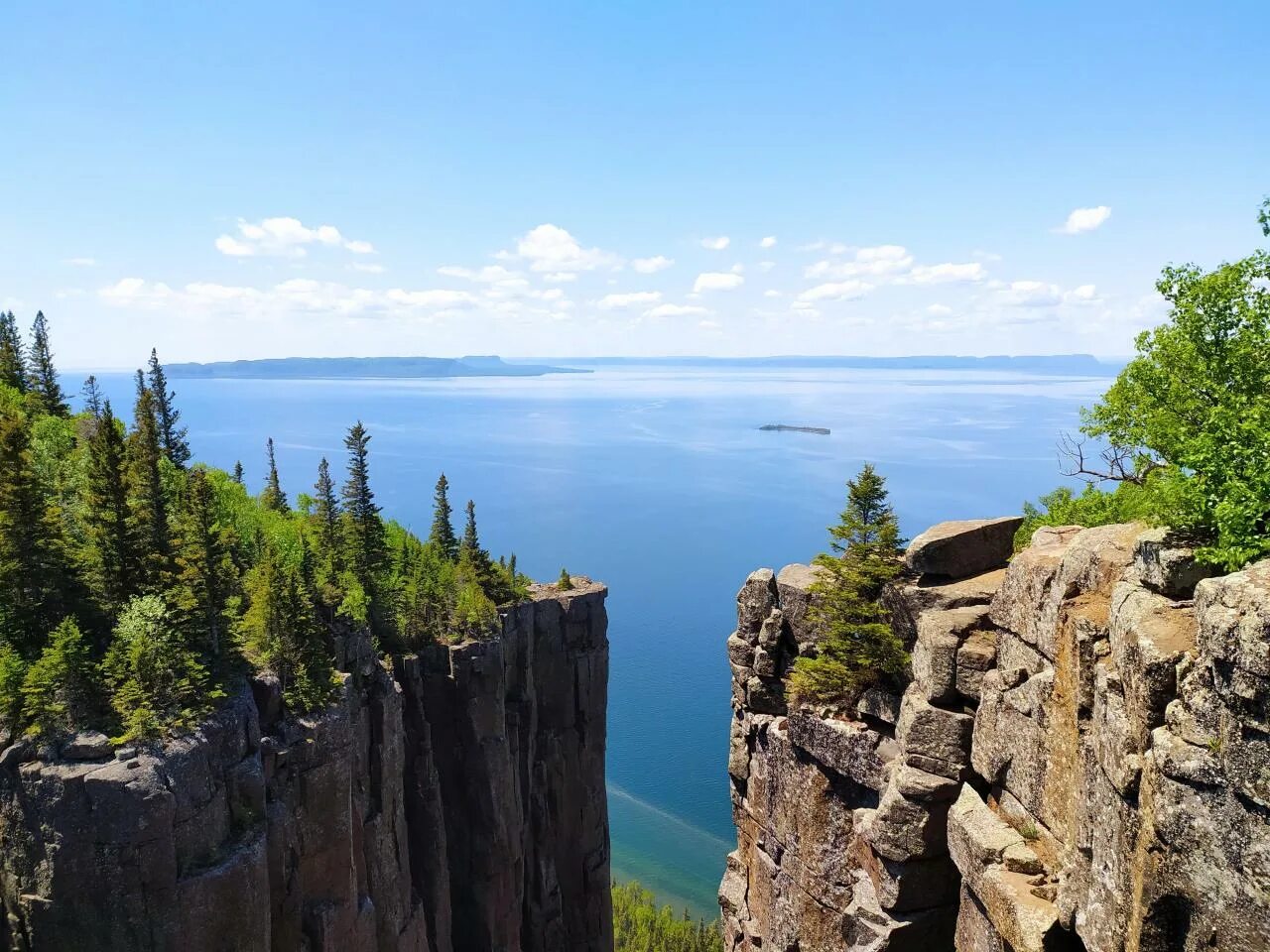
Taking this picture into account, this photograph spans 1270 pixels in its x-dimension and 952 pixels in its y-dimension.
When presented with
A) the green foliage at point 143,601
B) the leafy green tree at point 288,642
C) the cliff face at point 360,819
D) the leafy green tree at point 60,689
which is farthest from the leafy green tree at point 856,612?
the leafy green tree at point 60,689

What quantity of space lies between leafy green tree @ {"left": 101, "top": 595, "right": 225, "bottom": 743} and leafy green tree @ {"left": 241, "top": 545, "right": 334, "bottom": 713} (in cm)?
341

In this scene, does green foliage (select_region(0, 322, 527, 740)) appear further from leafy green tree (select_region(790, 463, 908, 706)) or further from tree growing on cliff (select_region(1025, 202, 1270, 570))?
tree growing on cliff (select_region(1025, 202, 1270, 570))

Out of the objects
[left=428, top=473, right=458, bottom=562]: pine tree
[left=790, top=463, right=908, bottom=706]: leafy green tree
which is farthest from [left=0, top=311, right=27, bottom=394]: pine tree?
[left=790, top=463, right=908, bottom=706]: leafy green tree

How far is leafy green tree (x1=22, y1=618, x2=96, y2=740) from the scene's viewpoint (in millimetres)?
24672

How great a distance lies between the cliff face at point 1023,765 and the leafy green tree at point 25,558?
2524 centimetres

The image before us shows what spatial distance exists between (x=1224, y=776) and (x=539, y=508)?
16798 cm

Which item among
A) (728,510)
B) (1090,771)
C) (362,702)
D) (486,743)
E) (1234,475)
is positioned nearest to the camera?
(1234,475)

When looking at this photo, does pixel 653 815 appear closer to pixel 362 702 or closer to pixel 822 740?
pixel 362 702

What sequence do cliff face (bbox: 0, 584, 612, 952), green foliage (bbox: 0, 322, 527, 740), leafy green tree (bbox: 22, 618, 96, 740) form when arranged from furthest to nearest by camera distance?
green foliage (bbox: 0, 322, 527, 740) → leafy green tree (bbox: 22, 618, 96, 740) → cliff face (bbox: 0, 584, 612, 952)

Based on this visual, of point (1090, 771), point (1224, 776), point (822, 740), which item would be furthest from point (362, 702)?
point (1224, 776)

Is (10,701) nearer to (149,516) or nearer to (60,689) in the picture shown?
(60,689)

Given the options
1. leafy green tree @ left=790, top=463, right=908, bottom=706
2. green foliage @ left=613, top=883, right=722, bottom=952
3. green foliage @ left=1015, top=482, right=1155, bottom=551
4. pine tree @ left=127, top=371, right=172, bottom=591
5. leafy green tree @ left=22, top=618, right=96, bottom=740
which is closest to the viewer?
leafy green tree @ left=790, top=463, right=908, bottom=706

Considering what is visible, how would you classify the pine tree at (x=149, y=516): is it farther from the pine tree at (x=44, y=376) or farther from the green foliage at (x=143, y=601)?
the pine tree at (x=44, y=376)

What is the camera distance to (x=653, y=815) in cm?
9025
